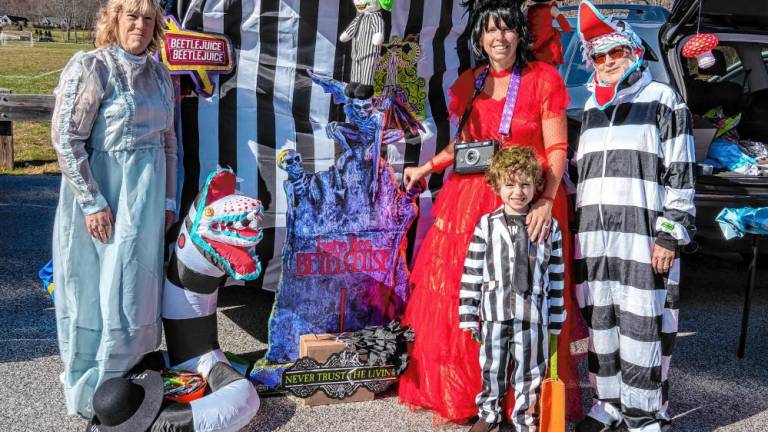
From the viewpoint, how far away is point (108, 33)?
2854 mm

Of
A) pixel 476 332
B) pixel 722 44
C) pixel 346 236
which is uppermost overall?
pixel 722 44

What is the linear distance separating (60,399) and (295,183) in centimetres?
150

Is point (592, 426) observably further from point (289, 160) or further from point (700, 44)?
point (700, 44)

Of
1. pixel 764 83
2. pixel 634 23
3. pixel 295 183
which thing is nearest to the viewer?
pixel 295 183

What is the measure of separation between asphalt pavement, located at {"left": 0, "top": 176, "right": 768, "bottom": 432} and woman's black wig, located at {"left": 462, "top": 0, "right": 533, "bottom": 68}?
168 cm

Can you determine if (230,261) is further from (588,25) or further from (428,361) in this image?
(588,25)

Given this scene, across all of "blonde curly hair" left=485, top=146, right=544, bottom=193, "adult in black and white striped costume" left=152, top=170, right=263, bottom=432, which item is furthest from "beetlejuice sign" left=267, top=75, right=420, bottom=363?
"blonde curly hair" left=485, top=146, right=544, bottom=193

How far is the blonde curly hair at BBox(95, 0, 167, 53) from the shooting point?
278cm

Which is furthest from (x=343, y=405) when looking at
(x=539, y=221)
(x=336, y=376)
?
(x=539, y=221)

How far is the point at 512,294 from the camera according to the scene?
279 cm

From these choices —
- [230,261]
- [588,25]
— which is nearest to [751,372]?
[588,25]

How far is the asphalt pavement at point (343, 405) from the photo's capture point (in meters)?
3.10

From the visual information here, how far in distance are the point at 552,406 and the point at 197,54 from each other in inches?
90.8

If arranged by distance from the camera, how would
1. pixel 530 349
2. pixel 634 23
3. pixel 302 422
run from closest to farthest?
pixel 530 349, pixel 302 422, pixel 634 23
